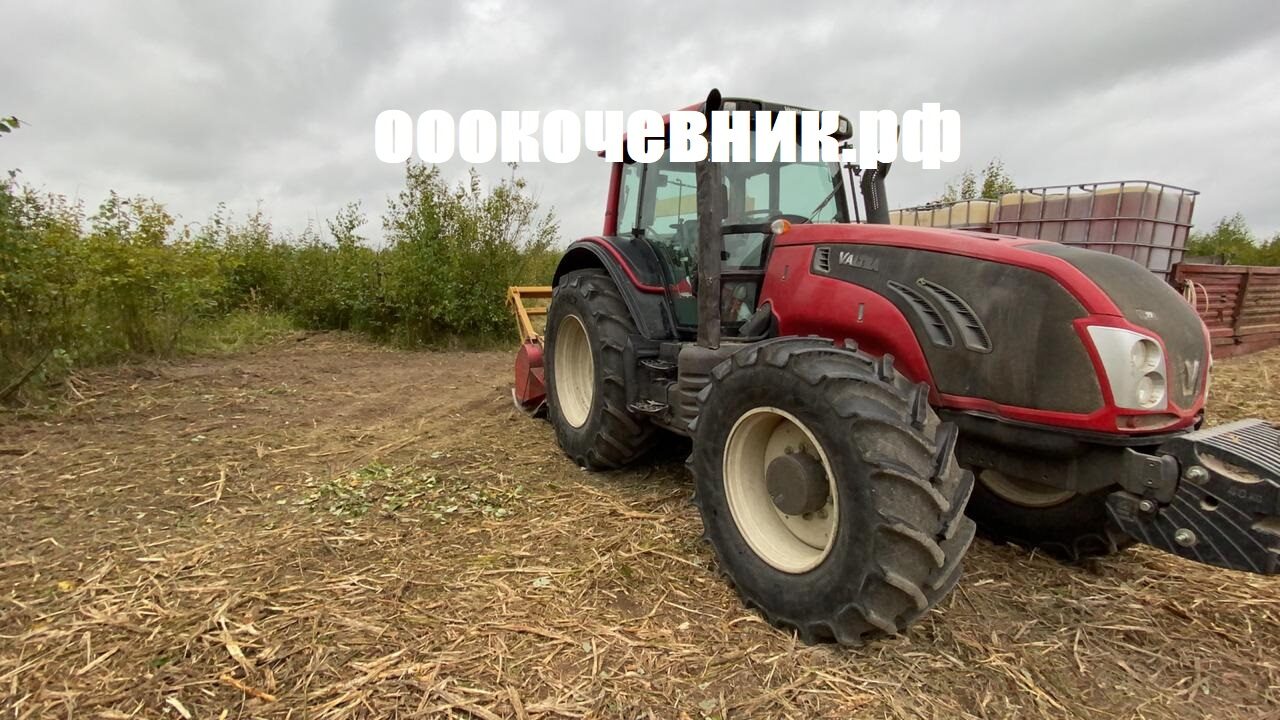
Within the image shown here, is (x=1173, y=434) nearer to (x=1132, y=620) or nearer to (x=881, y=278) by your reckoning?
(x=1132, y=620)

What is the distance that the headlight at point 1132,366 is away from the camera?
2.02 meters

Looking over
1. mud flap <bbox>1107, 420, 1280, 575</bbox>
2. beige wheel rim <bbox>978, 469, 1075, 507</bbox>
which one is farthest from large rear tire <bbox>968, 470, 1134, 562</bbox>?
mud flap <bbox>1107, 420, 1280, 575</bbox>

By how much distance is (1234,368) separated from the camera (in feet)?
23.4

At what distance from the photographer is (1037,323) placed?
84.7 inches

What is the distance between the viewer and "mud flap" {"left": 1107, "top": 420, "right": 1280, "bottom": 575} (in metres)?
1.80

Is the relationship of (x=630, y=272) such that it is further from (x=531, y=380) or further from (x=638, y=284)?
(x=531, y=380)

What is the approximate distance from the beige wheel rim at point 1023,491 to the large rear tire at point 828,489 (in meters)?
0.88

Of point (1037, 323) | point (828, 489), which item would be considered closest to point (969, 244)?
point (1037, 323)

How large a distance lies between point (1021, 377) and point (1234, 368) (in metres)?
7.05

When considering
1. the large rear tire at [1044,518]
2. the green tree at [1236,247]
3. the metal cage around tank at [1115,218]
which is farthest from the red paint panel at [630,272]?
the green tree at [1236,247]

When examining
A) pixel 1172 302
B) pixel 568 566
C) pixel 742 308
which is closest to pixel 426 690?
pixel 568 566

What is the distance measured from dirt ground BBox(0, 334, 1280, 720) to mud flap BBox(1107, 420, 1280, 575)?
482 mm

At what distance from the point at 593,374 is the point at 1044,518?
2.26 m

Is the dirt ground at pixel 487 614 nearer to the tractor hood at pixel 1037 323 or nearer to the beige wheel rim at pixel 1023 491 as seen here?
the beige wheel rim at pixel 1023 491
